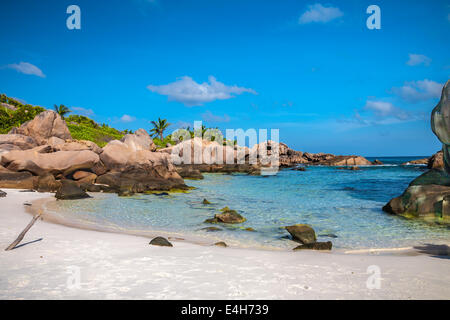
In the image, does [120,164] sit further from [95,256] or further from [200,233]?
[95,256]

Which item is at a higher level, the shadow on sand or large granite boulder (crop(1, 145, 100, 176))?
large granite boulder (crop(1, 145, 100, 176))

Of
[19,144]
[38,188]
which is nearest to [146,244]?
[38,188]

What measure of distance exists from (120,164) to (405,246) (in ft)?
71.9

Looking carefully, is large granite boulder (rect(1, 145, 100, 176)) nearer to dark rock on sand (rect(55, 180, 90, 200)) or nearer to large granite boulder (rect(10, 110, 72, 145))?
dark rock on sand (rect(55, 180, 90, 200))

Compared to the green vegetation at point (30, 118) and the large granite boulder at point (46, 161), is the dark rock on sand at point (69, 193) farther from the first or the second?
the green vegetation at point (30, 118)

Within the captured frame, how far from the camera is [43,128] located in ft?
109

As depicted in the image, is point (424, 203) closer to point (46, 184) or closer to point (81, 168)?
point (46, 184)

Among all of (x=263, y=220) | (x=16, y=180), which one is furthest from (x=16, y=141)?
(x=263, y=220)

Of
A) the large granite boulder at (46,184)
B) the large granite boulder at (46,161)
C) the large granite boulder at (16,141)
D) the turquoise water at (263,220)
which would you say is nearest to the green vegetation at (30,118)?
the large granite boulder at (16,141)

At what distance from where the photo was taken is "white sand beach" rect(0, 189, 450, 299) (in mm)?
4258

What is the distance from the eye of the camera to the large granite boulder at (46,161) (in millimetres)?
19359

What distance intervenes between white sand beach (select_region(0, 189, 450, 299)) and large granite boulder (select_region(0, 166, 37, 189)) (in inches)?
509

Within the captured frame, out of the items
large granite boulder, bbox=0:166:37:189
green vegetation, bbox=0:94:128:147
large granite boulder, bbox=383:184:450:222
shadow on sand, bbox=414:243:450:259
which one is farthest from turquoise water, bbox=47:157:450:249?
green vegetation, bbox=0:94:128:147

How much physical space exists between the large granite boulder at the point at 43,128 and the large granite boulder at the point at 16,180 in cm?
1435
